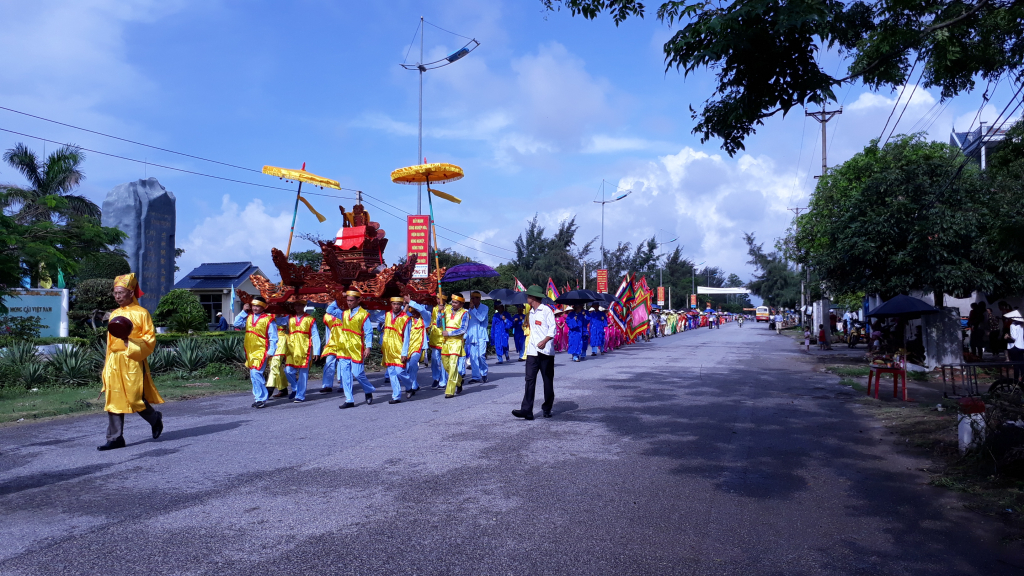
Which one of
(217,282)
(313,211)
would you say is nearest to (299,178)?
(313,211)

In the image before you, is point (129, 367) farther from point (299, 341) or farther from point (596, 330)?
point (596, 330)

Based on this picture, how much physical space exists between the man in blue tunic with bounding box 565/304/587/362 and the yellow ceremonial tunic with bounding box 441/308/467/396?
9.64 m

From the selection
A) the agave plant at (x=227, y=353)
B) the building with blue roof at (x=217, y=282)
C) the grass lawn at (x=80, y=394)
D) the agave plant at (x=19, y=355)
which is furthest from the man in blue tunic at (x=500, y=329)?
the building with blue roof at (x=217, y=282)

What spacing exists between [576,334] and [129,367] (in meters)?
15.6

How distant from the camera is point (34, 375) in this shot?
13.3 metres

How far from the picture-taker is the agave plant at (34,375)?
1317 centimetres

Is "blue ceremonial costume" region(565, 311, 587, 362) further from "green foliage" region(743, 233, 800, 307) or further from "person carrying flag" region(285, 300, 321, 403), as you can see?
"green foliage" region(743, 233, 800, 307)

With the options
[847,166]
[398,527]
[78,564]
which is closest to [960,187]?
[847,166]

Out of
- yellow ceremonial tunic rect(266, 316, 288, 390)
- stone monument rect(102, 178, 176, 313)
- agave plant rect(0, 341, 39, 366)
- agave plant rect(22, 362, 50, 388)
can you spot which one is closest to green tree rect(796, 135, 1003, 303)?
yellow ceremonial tunic rect(266, 316, 288, 390)

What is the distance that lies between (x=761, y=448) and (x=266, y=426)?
5911mm

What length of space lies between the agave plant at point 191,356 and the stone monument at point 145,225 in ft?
47.5

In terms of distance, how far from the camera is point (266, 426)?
8969mm

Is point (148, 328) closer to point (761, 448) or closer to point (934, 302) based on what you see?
point (761, 448)

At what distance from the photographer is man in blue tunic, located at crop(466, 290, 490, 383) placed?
47.3ft
